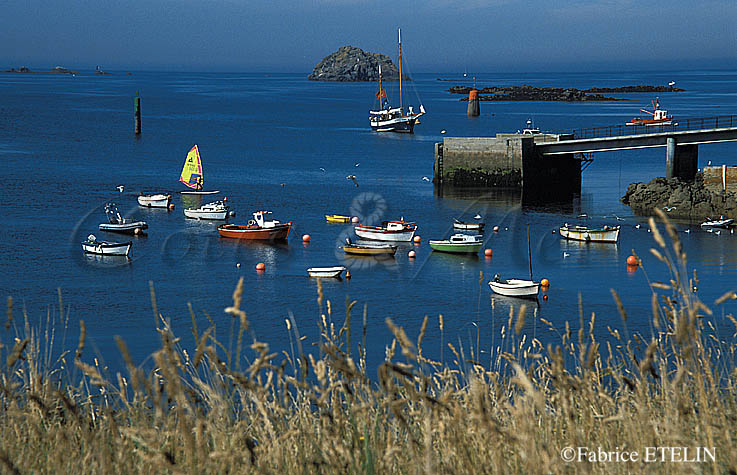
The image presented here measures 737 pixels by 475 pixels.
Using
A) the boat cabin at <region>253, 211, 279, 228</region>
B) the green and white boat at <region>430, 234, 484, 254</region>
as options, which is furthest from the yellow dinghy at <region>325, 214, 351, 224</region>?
the green and white boat at <region>430, 234, 484, 254</region>

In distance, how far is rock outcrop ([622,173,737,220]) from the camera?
41.9m

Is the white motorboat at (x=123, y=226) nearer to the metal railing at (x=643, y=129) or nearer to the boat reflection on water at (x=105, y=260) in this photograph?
the boat reflection on water at (x=105, y=260)

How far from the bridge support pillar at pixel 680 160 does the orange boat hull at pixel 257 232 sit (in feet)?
75.1

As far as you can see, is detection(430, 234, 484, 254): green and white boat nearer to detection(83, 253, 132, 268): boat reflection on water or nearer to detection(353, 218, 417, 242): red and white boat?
detection(353, 218, 417, 242): red and white boat

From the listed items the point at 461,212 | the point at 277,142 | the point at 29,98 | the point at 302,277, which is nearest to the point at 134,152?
the point at 277,142

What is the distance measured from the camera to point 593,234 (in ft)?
124

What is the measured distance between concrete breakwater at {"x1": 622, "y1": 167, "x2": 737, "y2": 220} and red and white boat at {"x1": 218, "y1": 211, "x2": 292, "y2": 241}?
61.9ft

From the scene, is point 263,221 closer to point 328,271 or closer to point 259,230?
point 259,230

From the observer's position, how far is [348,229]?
41156 millimetres

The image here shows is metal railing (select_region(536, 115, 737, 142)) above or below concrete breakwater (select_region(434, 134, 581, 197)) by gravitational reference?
above

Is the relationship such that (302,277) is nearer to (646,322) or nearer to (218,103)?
(646,322)

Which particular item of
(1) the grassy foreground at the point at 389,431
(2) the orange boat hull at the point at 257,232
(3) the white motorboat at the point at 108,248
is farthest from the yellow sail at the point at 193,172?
(1) the grassy foreground at the point at 389,431

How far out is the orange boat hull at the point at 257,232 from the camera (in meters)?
37.9

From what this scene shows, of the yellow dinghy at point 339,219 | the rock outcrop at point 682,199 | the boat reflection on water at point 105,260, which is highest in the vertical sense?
the rock outcrop at point 682,199
